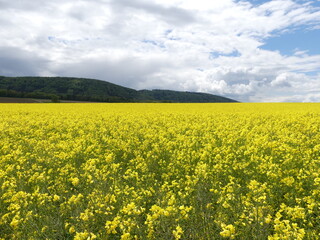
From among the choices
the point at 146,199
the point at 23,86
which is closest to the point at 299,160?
the point at 146,199

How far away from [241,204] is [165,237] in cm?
192

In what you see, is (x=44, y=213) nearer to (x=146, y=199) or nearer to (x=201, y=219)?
(x=146, y=199)

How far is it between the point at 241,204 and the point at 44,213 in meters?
4.18

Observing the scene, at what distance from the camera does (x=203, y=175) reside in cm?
535

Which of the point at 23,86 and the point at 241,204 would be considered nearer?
the point at 241,204

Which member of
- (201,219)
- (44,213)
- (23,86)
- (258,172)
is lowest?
(44,213)

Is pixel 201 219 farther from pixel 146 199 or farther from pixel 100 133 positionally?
pixel 100 133

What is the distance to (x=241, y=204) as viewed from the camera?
14.9 feet

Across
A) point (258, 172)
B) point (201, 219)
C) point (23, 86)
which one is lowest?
point (201, 219)

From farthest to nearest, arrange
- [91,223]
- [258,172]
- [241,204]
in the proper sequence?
[258,172]
[241,204]
[91,223]


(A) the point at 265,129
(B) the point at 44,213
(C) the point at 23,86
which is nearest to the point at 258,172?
(B) the point at 44,213

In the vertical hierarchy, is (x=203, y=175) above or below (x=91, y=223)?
above

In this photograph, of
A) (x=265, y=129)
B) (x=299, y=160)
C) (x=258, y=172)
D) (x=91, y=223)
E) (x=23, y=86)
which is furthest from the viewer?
(x=23, y=86)

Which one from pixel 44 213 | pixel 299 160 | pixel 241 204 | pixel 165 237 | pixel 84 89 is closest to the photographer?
pixel 165 237
